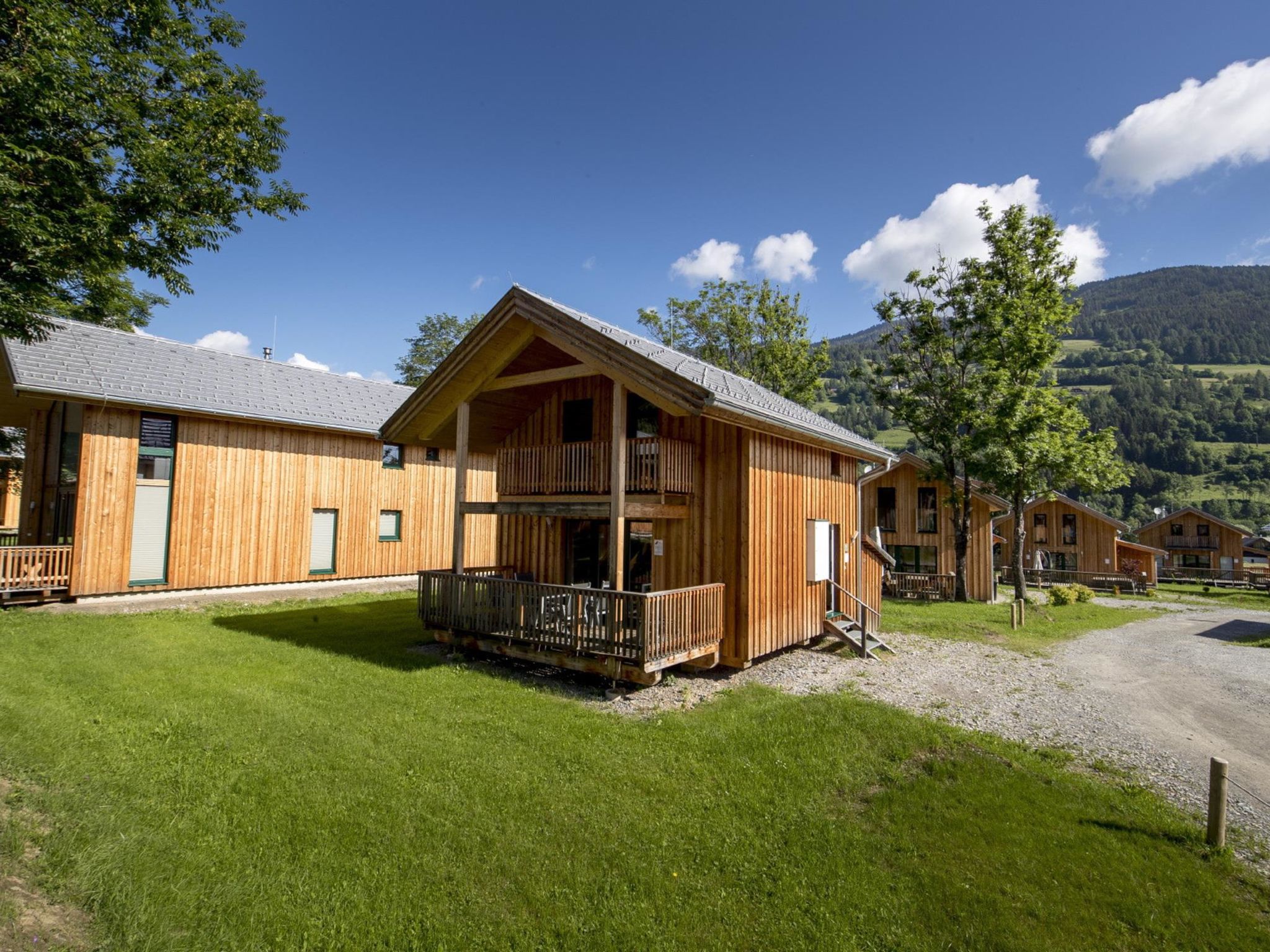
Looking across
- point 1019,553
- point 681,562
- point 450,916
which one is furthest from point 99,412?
point 1019,553

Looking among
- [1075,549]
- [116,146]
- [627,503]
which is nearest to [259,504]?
[116,146]

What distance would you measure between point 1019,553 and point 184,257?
89.0 feet

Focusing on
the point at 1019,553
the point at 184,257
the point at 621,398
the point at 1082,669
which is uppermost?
the point at 184,257

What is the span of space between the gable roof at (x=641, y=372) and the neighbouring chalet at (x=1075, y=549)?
30.4 metres

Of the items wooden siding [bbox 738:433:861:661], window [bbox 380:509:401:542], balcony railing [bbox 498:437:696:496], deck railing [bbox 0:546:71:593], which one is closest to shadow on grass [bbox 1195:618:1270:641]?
wooden siding [bbox 738:433:861:661]

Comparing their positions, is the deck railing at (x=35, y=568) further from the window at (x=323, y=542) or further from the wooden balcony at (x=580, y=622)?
the wooden balcony at (x=580, y=622)

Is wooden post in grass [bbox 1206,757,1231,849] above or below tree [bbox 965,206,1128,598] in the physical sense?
below

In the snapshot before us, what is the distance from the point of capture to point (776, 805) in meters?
5.65

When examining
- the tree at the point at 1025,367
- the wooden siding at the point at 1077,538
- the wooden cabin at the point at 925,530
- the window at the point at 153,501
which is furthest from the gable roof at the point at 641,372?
the wooden siding at the point at 1077,538

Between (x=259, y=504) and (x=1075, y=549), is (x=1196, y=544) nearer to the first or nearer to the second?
(x=1075, y=549)

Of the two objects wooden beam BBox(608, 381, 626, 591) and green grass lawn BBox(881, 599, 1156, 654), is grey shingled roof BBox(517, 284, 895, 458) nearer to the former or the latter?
wooden beam BBox(608, 381, 626, 591)

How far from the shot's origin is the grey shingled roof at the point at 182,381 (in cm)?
1366

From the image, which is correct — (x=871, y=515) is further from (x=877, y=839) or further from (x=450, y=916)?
(x=450, y=916)

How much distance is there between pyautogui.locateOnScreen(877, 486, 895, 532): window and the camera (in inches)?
1085
